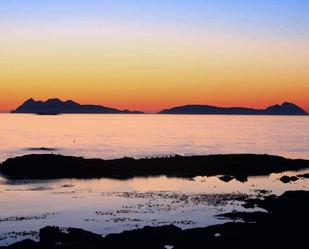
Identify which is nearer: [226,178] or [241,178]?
[226,178]

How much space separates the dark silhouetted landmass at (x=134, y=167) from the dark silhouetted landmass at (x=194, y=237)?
35629 millimetres

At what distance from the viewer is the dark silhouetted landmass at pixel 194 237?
30645mm

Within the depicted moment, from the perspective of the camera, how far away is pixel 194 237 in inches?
1299

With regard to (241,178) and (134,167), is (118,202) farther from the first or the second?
(134,167)

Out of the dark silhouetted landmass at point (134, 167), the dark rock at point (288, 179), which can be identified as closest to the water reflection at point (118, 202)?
the dark rock at point (288, 179)

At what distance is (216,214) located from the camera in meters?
44.8

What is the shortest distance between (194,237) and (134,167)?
4811 centimetres

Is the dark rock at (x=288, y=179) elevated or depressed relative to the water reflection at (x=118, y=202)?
elevated

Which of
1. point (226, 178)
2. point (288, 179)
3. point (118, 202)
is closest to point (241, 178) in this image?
point (226, 178)

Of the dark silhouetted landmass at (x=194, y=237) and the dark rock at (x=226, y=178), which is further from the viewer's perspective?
the dark rock at (x=226, y=178)

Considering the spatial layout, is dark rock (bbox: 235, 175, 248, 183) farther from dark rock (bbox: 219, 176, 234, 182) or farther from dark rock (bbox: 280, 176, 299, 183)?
dark rock (bbox: 280, 176, 299, 183)

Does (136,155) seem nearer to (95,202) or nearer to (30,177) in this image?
(30,177)

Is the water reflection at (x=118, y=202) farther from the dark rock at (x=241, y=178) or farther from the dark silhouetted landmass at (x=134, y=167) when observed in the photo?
the dark silhouetted landmass at (x=134, y=167)

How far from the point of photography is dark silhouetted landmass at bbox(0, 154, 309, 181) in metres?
75.1
